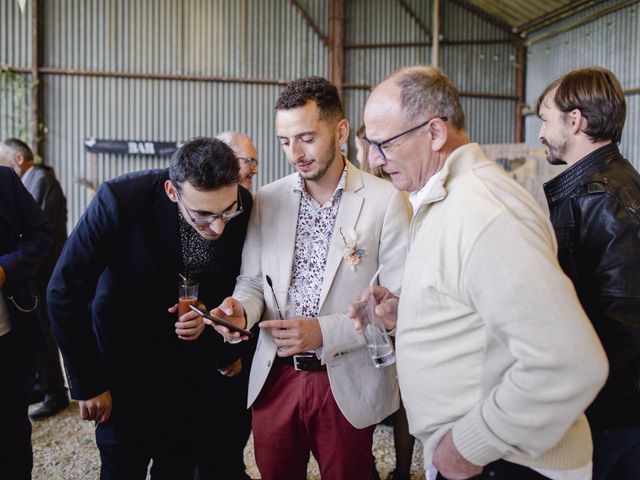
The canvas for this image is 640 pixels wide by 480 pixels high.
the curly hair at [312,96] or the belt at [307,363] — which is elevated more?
the curly hair at [312,96]

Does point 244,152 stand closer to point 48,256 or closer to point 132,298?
point 132,298

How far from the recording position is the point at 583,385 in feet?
3.81

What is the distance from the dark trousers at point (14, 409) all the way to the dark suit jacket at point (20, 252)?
6cm

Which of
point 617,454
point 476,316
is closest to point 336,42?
point 617,454

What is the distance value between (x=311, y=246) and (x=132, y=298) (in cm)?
73

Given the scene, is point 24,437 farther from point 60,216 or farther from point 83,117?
point 83,117

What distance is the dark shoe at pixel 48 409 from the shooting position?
4.18m

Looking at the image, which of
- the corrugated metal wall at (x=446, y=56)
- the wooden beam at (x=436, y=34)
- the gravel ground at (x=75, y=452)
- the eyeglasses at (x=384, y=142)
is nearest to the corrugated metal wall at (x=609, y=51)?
the corrugated metal wall at (x=446, y=56)

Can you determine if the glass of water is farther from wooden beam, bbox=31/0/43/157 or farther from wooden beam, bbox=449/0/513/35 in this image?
wooden beam, bbox=449/0/513/35

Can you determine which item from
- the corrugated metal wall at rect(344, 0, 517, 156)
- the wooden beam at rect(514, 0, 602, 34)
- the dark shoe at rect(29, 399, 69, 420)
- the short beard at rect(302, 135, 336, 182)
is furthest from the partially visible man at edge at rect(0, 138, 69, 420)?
the wooden beam at rect(514, 0, 602, 34)

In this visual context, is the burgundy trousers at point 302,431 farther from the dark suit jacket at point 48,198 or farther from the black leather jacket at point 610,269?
the dark suit jacket at point 48,198

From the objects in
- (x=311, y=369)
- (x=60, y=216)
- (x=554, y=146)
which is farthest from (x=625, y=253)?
(x=60, y=216)

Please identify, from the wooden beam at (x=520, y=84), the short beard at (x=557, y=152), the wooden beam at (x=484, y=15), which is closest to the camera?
the short beard at (x=557, y=152)

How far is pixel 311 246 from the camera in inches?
86.0
